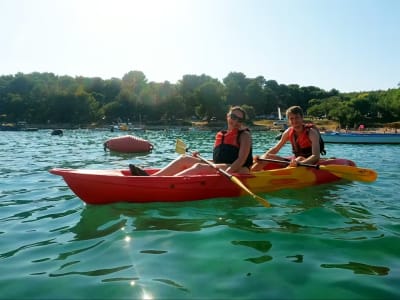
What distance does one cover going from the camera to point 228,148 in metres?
7.73

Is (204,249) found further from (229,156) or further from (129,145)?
(129,145)

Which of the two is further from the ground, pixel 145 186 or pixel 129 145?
pixel 145 186

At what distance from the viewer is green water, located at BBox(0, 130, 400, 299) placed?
12.3 ft

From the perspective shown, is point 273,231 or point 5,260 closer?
point 5,260

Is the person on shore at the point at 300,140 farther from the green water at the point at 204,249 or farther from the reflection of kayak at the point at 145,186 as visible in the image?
the reflection of kayak at the point at 145,186

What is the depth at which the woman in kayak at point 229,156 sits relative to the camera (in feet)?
24.5

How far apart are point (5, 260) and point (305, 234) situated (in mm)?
3654

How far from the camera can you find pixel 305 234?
530 cm

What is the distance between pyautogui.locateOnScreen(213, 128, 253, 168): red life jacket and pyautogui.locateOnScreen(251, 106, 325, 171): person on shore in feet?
4.20

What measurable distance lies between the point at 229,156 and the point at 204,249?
10.6ft

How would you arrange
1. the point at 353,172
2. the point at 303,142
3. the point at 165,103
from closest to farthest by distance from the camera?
the point at 353,172 < the point at 303,142 < the point at 165,103

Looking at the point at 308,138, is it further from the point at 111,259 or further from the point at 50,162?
the point at 50,162

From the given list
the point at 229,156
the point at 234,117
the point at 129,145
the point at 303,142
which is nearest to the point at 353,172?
the point at 303,142

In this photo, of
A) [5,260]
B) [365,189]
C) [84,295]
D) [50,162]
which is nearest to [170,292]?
[84,295]
